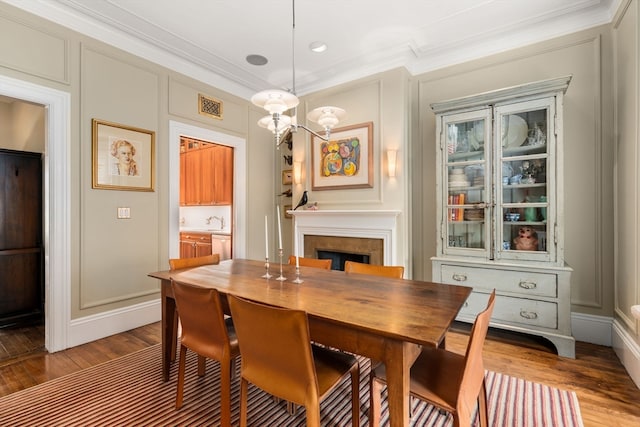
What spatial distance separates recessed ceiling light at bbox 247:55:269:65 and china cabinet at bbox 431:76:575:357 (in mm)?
2016

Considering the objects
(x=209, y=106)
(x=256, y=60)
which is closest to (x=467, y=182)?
(x=256, y=60)

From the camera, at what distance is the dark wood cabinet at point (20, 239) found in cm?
324

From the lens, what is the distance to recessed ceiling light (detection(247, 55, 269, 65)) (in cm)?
356

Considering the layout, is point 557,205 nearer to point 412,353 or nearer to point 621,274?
point 621,274

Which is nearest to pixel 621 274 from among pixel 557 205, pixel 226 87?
pixel 557 205

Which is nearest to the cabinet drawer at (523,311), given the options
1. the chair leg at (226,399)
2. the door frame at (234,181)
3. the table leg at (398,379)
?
the table leg at (398,379)

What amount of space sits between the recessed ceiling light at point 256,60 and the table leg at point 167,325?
269 cm

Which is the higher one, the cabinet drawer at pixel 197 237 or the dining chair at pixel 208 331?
the cabinet drawer at pixel 197 237

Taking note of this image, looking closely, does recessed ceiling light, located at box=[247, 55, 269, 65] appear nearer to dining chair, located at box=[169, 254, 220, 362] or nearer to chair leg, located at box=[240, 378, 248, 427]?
dining chair, located at box=[169, 254, 220, 362]

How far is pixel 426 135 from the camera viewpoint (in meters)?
3.62

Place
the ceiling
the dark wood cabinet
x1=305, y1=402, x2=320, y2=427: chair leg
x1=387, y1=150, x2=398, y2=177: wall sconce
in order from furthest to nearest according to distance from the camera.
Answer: x1=387, y1=150, x2=398, y2=177: wall sconce
the dark wood cabinet
the ceiling
x1=305, y1=402, x2=320, y2=427: chair leg

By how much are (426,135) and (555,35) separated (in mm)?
1426

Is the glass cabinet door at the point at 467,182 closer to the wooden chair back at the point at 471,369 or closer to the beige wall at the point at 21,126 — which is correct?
the wooden chair back at the point at 471,369

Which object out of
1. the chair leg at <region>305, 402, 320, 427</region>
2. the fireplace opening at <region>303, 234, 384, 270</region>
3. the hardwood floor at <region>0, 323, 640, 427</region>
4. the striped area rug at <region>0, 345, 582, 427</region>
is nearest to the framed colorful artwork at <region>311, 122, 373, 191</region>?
the fireplace opening at <region>303, 234, 384, 270</region>
